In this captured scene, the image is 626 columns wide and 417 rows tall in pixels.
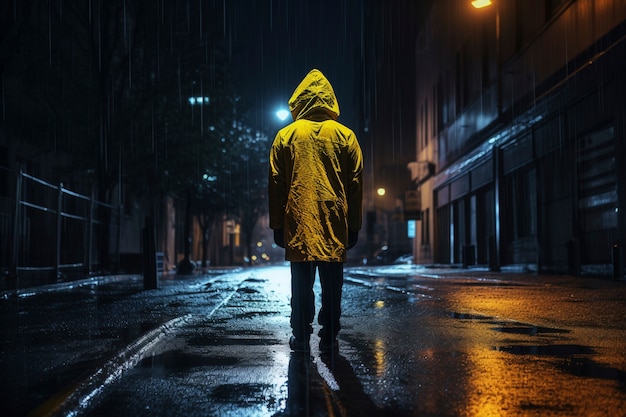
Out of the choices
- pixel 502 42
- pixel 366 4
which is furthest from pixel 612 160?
pixel 366 4

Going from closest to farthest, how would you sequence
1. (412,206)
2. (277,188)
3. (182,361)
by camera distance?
1. (182,361)
2. (277,188)
3. (412,206)

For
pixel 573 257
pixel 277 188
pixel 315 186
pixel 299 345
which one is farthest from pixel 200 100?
pixel 299 345

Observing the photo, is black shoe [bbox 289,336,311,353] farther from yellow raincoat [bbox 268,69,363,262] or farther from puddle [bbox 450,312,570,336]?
puddle [bbox 450,312,570,336]

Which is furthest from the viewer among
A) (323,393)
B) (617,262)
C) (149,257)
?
(617,262)

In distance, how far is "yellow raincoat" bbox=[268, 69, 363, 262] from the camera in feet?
16.3

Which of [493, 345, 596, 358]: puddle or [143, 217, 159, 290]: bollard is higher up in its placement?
[143, 217, 159, 290]: bollard

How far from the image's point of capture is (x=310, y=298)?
5156 mm

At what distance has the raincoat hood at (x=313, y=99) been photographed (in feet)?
17.5

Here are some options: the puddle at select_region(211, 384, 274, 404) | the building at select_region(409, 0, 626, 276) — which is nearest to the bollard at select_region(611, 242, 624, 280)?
the building at select_region(409, 0, 626, 276)

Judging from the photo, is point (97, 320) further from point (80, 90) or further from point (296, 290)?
point (80, 90)

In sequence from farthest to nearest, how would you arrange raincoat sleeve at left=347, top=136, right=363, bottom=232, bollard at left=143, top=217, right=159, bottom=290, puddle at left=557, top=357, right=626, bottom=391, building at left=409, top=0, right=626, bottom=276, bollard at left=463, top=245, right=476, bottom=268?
bollard at left=463, top=245, right=476, bottom=268 < building at left=409, top=0, right=626, bottom=276 < bollard at left=143, top=217, right=159, bottom=290 < raincoat sleeve at left=347, top=136, right=363, bottom=232 < puddle at left=557, top=357, right=626, bottom=391

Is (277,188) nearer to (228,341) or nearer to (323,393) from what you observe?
(228,341)

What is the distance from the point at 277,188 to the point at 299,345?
43.1 inches

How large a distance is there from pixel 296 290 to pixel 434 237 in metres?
31.7
